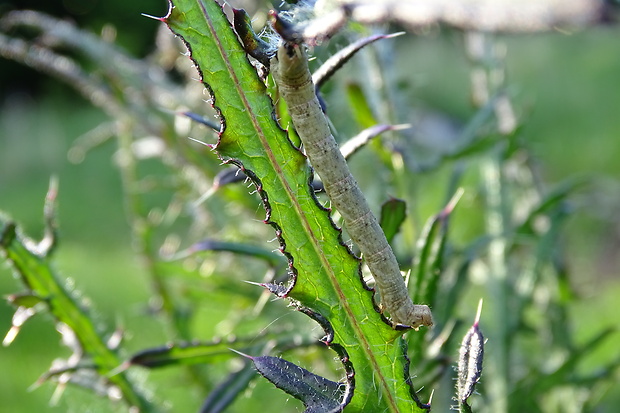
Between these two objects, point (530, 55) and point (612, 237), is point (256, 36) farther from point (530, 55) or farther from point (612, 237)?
point (530, 55)

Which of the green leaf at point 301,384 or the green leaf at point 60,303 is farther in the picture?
the green leaf at point 60,303

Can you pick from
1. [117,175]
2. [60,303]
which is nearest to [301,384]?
[60,303]

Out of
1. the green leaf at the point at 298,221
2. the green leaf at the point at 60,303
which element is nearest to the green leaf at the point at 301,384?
the green leaf at the point at 298,221

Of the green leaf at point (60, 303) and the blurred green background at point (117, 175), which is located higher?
the green leaf at point (60, 303)

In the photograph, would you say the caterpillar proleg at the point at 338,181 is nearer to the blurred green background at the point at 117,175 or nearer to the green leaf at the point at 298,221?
the green leaf at the point at 298,221

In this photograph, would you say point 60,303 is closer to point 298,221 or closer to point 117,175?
point 298,221

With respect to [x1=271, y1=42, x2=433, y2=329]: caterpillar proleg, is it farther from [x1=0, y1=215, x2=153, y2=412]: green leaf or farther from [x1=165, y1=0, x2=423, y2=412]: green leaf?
[x1=0, y1=215, x2=153, y2=412]: green leaf

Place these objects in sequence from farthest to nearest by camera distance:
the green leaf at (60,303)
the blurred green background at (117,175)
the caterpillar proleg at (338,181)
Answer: the blurred green background at (117,175) < the green leaf at (60,303) < the caterpillar proleg at (338,181)
